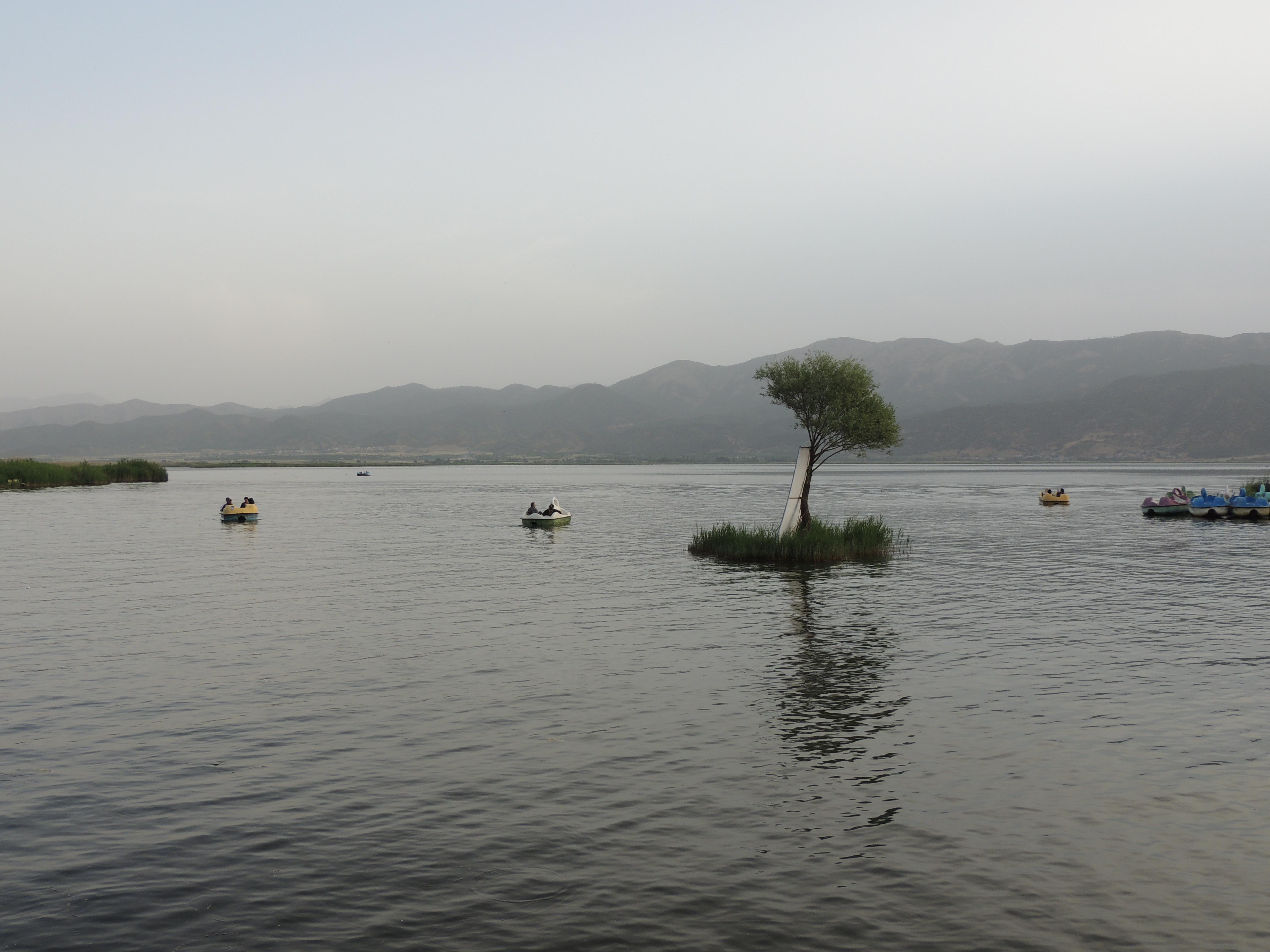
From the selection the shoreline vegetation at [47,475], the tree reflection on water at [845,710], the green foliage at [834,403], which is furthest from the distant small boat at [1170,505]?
the shoreline vegetation at [47,475]

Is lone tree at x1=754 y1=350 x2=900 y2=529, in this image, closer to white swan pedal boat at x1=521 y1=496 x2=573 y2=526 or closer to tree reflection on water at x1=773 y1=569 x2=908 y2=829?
white swan pedal boat at x1=521 y1=496 x2=573 y2=526

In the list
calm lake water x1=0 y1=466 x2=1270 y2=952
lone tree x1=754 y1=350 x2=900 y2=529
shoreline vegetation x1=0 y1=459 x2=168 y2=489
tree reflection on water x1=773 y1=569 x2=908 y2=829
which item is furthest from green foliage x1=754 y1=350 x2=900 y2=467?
shoreline vegetation x1=0 y1=459 x2=168 y2=489

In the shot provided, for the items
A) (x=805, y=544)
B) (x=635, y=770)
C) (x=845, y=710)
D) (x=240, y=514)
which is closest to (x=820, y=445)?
(x=805, y=544)

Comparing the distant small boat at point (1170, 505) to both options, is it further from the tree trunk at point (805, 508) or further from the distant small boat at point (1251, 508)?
the tree trunk at point (805, 508)

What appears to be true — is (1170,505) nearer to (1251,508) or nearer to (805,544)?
(1251,508)

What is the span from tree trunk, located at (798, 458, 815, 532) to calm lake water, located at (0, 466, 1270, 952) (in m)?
17.0

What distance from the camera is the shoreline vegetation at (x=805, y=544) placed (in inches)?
2354

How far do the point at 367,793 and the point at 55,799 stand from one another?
17.5ft

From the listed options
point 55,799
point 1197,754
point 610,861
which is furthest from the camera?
point 1197,754

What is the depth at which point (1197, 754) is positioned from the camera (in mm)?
19453

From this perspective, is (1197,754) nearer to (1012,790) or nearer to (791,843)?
(1012,790)

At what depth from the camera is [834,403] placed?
66750 mm

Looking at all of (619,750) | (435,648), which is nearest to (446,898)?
(619,750)

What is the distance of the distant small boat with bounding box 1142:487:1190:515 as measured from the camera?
103 m
